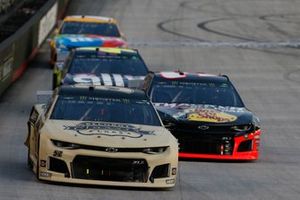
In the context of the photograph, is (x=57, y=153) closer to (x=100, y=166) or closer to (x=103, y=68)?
(x=100, y=166)

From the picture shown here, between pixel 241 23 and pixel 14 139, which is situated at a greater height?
pixel 14 139

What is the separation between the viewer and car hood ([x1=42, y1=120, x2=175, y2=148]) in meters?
11.9

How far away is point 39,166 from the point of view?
473 inches

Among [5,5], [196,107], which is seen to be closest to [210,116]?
[196,107]

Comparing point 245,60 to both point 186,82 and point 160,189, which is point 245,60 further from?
point 160,189

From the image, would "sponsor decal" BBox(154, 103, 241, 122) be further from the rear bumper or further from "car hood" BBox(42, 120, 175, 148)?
"car hood" BBox(42, 120, 175, 148)

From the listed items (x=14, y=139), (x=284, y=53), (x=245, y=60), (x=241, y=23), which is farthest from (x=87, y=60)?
(x=241, y=23)

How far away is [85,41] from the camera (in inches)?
1096

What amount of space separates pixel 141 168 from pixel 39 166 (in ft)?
3.93

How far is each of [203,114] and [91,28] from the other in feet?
46.1

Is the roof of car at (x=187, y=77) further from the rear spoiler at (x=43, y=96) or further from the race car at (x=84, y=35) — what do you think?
the race car at (x=84, y=35)

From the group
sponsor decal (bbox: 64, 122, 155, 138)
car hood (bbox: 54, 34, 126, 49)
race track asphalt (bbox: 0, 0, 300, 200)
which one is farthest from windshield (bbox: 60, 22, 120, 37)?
sponsor decal (bbox: 64, 122, 155, 138)

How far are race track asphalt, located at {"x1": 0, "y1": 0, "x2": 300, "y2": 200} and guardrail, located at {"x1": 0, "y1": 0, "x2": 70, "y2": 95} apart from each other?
386 millimetres

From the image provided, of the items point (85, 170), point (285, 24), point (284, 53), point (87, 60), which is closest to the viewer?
point (85, 170)
